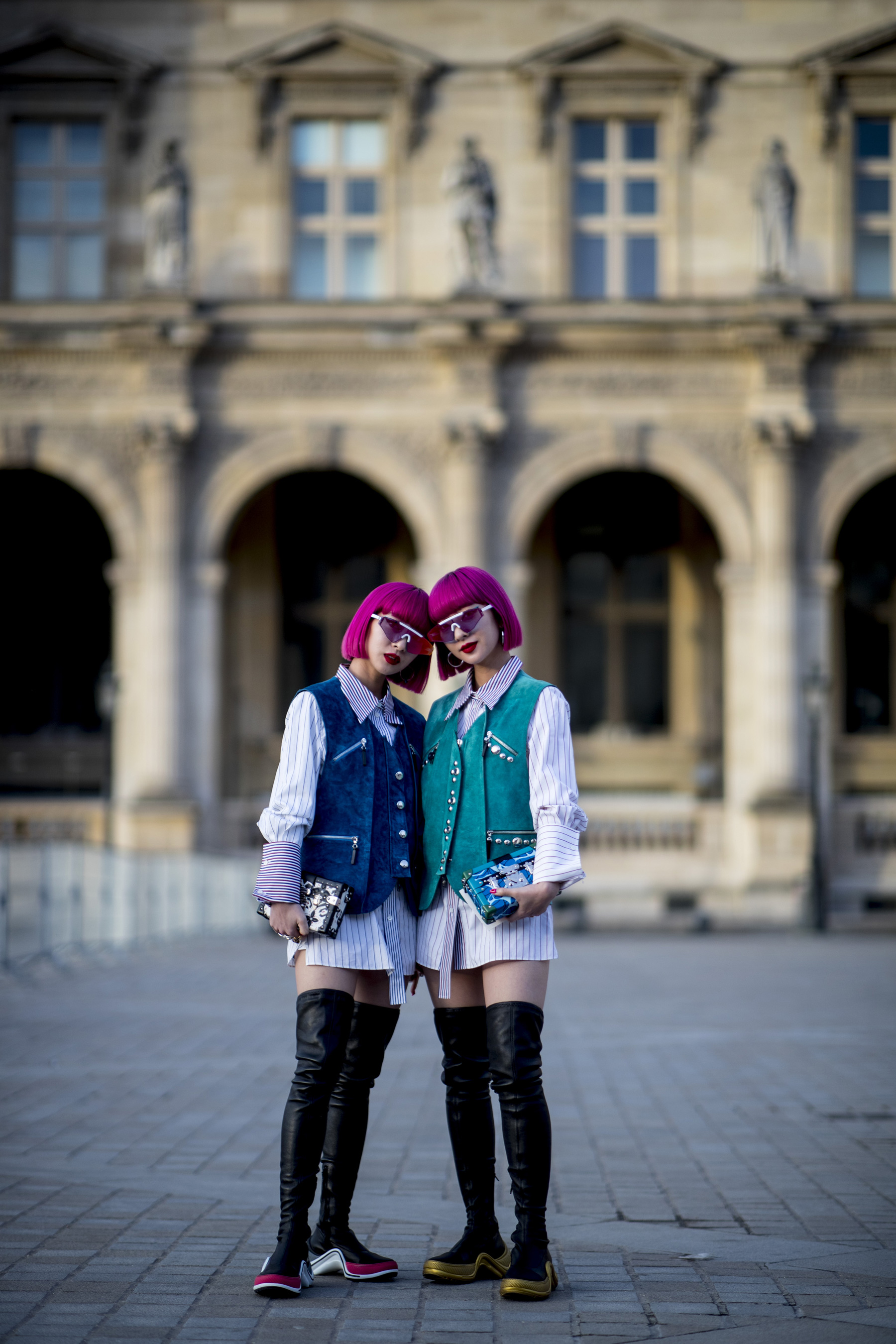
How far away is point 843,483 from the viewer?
27562 millimetres

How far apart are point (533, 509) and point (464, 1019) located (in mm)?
22261

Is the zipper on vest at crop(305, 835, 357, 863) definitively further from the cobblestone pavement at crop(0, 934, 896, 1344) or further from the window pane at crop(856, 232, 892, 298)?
the window pane at crop(856, 232, 892, 298)

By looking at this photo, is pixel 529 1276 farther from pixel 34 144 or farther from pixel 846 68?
pixel 34 144

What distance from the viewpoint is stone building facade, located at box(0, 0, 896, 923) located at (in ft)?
89.2

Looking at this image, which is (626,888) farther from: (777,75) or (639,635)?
(777,75)

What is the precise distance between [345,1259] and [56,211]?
85.1ft

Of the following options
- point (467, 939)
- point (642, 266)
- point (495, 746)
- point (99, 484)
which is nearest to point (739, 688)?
point (642, 266)

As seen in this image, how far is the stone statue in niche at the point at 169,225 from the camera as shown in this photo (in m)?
26.8

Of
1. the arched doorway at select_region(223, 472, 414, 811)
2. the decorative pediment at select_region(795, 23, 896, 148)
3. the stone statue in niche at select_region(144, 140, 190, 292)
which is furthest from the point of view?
the arched doorway at select_region(223, 472, 414, 811)

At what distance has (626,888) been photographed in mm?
26859

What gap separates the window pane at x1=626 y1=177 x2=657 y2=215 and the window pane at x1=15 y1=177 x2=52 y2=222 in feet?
29.7

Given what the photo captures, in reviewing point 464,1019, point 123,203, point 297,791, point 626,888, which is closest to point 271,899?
point 297,791

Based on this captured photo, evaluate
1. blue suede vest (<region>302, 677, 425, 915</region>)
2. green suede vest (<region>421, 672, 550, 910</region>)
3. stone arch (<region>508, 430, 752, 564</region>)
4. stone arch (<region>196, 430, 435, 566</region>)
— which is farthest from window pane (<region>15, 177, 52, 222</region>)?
green suede vest (<region>421, 672, 550, 910</region>)

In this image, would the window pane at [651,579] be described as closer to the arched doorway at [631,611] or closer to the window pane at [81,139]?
the arched doorway at [631,611]
